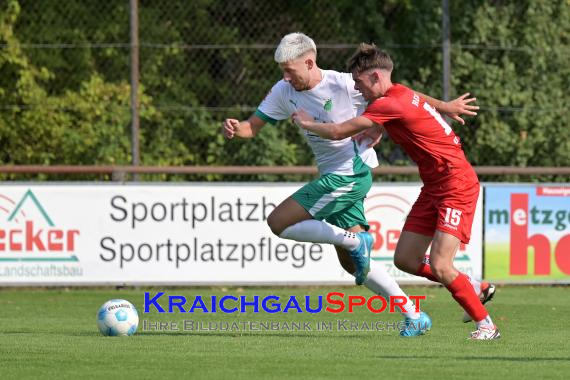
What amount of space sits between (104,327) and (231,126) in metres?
1.72

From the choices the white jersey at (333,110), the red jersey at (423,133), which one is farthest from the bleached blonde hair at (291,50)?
the red jersey at (423,133)

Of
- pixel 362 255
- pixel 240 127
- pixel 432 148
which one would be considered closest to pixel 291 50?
pixel 240 127

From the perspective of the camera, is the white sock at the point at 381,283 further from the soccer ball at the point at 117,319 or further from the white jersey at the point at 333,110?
the soccer ball at the point at 117,319

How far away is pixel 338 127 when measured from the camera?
8906mm

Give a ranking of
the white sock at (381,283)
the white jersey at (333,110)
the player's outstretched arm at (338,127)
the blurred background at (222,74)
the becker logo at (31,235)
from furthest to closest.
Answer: the blurred background at (222,74) → the becker logo at (31,235) → the white jersey at (333,110) → the white sock at (381,283) → the player's outstretched arm at (338,127)

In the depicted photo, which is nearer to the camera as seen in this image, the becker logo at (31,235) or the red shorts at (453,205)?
the red shorts at (453,205)

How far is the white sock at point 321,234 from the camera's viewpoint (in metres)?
9.50

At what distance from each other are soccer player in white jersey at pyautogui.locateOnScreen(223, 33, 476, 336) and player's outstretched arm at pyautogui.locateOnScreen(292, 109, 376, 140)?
80 cm

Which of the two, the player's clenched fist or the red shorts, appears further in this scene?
the player's clenched fist

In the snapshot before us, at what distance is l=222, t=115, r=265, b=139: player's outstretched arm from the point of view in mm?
9680

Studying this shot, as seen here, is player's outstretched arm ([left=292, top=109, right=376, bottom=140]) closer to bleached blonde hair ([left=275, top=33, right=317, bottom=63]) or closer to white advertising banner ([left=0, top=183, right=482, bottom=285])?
bleached blonde hair ([left=275, top=33, right=317, bottom=63])

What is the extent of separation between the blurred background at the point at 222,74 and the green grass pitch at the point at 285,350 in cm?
486

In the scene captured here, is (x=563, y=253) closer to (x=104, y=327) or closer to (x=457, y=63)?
(x=457, y=63)

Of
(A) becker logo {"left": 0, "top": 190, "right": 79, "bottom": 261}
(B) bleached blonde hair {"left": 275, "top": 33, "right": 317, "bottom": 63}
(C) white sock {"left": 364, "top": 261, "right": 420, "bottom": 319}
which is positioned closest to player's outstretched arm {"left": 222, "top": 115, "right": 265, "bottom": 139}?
(B) bleached blonde hair {"left": 275, "top": 33, "right": 317, "bottom": 63}
